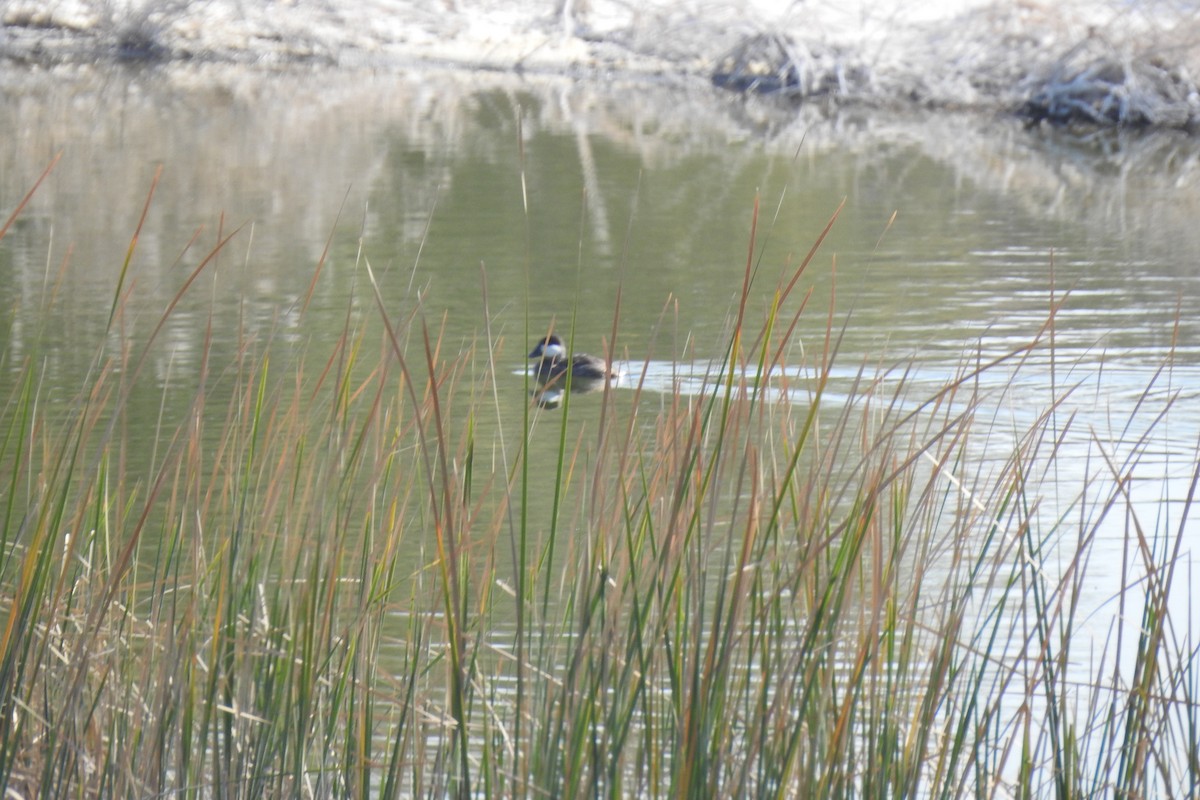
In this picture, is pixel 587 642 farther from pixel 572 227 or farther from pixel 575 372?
pixel 572 227

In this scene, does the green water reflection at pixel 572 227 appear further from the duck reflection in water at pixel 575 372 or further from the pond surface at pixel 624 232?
the duck reflection in water at pixel 575 372

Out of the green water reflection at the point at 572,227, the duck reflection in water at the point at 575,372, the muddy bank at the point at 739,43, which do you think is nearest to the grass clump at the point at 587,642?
the green water reflection at the point at 572,227

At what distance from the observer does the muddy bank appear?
18.6m

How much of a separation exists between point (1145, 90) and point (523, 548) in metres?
17.7

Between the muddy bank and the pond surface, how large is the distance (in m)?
0.63

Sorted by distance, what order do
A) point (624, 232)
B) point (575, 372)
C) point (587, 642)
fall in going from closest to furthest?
point (587, 642) → point (575, 372) → point (624, 232)

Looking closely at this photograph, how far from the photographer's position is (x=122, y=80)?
22.1 metres

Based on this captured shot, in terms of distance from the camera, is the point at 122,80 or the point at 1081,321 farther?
the point at 122,80

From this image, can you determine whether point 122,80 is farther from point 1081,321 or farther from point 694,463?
point 694,463

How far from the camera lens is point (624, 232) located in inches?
456

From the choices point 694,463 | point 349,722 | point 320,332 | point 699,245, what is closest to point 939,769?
point 694,463

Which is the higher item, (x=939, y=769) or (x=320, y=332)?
(x=939, y=769)

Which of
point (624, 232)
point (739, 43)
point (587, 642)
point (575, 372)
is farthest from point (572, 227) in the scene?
point (739, 43)

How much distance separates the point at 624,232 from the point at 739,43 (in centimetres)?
1187
